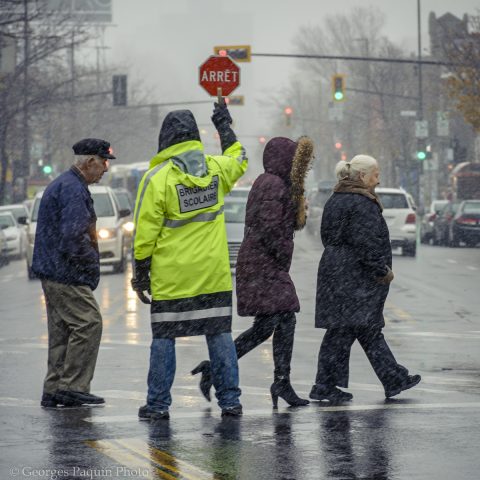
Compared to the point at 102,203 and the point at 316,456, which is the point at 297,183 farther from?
the point at 102,203

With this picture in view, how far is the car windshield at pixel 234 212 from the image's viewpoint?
29239mm

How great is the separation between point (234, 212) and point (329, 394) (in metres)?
19.6

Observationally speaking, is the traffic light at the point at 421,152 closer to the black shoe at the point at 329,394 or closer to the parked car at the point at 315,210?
the parked car at the point at 315,210

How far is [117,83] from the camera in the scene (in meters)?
58.9

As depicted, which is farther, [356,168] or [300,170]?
[356,168]

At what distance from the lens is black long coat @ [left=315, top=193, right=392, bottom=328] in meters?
10.2

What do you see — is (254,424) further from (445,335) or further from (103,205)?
(103,205)

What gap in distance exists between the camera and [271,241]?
1004cm

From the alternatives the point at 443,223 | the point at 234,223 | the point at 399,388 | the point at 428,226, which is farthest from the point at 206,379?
the point at 428,226

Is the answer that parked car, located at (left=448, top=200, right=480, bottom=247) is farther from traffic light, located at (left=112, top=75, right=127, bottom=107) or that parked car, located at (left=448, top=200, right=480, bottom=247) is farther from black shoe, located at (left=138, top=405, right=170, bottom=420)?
black shoe, located at (left=138, top=405, right=170, bottom=420)

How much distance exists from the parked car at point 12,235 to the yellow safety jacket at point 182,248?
29295mm

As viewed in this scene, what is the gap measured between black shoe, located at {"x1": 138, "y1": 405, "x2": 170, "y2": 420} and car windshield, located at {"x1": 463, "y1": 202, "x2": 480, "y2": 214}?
34684 mm

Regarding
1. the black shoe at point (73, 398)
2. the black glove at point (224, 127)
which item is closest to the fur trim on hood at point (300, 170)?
the black glove at point (224, 127)

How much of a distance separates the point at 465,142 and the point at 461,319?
255ft
